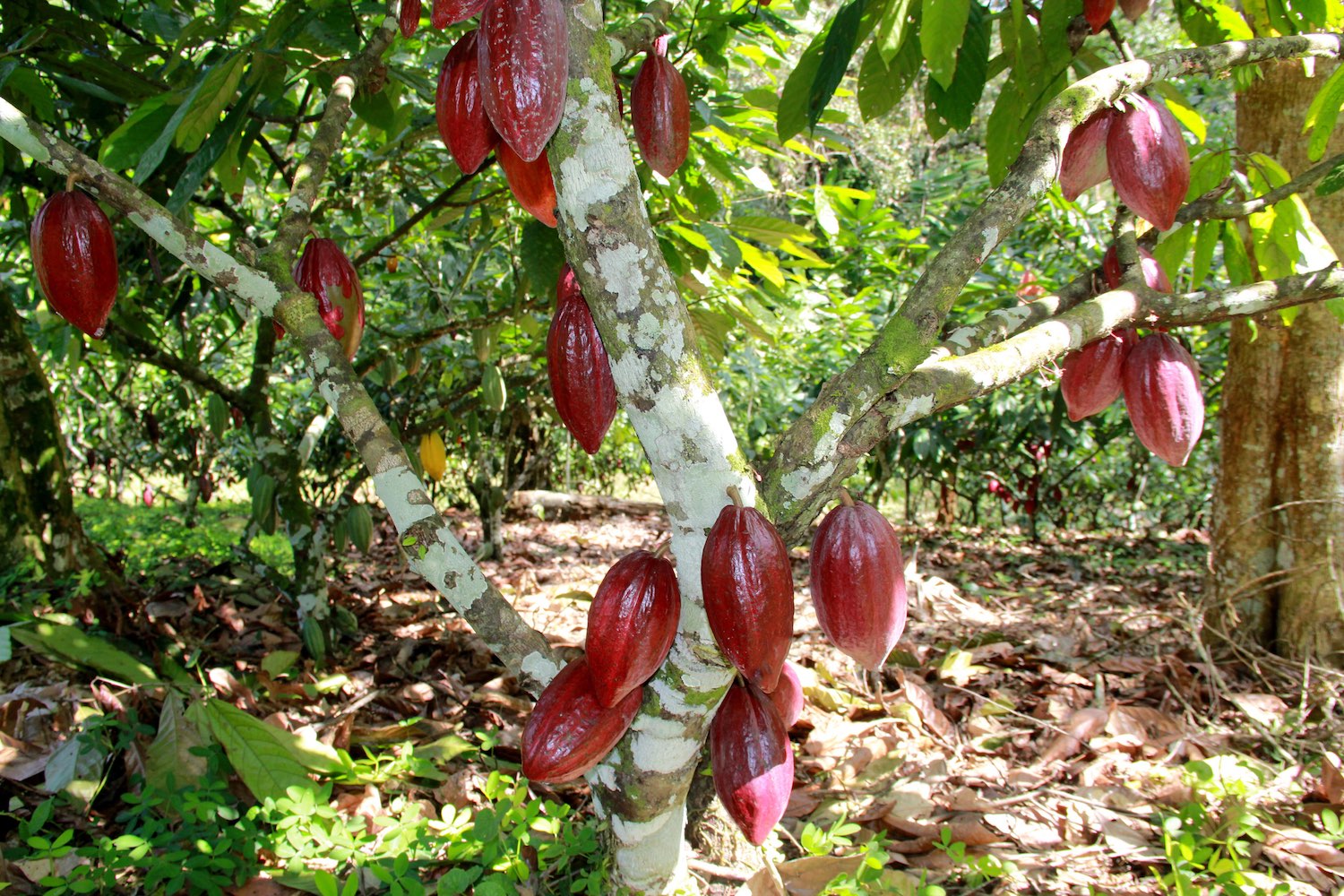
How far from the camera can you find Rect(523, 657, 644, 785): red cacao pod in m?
0.81

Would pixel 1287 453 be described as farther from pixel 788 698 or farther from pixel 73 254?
pixel 73 254

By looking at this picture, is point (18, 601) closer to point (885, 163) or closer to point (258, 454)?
point (258, 454)

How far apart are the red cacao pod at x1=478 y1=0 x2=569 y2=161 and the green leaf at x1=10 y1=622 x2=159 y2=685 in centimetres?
123

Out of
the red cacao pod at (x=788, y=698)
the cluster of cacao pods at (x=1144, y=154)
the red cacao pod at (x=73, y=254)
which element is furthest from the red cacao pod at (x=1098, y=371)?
the red cacao pod at (x=73, y=254)

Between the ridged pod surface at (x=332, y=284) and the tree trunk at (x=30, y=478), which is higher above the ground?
the ridged pod surface at (x=332, y=284)

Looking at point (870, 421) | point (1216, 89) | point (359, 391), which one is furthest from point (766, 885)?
point (1216, 89)

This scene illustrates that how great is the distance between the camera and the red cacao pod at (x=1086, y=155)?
0.98m

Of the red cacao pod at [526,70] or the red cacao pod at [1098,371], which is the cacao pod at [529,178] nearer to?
the red cacao pod at [526,70]

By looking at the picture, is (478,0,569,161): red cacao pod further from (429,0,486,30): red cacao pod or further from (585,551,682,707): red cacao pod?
(585,551,682,707): red cacao pod

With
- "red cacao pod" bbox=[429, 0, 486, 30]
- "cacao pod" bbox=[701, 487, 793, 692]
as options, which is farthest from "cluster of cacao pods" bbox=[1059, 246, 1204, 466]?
"red cacao pod" bbox=[429, 0, 486, 30]

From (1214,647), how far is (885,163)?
4843 millimetres

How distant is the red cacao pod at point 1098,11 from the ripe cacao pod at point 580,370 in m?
0.71

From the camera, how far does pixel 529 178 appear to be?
0.84 metres

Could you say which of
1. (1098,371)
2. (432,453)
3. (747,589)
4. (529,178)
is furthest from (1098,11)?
(432,453)
